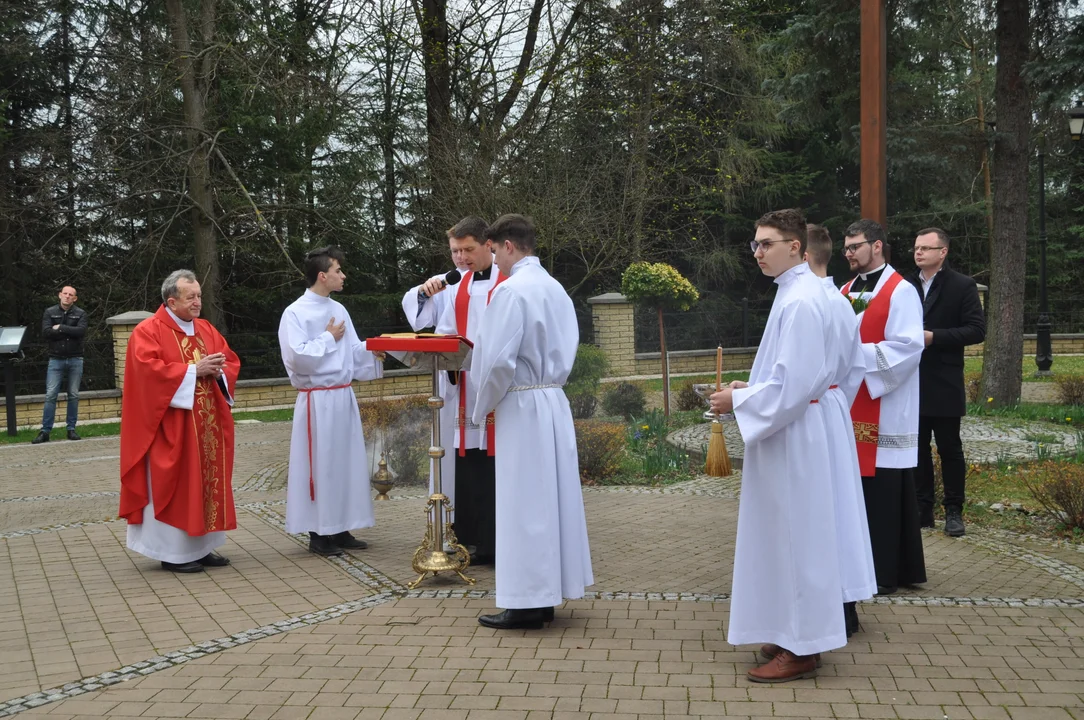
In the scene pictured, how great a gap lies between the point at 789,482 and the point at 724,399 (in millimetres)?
456

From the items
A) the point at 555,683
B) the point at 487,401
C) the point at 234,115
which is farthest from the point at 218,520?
the point at 234,115

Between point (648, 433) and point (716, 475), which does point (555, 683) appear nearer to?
point (716, 475)

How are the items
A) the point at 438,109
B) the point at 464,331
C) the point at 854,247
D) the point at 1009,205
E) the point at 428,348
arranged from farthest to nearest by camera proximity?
the point at 438,109
the point at 1009,205
the point at 464,331
the point at 854,247
the point at 428,348

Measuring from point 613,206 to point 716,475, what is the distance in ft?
38.1

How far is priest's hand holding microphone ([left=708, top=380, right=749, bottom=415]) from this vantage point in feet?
14.9

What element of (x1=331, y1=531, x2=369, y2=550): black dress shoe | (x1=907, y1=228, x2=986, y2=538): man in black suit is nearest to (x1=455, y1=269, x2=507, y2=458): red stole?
(x1=331, y1=531, x2=369, y2=550): black dress shoe

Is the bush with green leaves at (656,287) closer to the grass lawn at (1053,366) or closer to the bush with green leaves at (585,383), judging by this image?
the bush with green leaves at (585,383)

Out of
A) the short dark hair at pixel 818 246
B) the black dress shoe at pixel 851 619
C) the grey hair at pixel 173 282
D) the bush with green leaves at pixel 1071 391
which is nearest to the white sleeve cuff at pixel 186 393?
the grey hair at pixel 173 282

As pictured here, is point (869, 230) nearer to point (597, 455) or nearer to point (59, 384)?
point (597, 455)

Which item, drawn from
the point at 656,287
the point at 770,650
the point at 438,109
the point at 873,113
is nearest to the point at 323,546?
the point at 770,650

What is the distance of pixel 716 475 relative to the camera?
9.71 m

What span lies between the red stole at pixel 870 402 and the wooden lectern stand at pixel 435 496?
2.31 meters

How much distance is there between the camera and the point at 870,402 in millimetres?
5969

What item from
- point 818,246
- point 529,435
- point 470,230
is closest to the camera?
point 529,435
